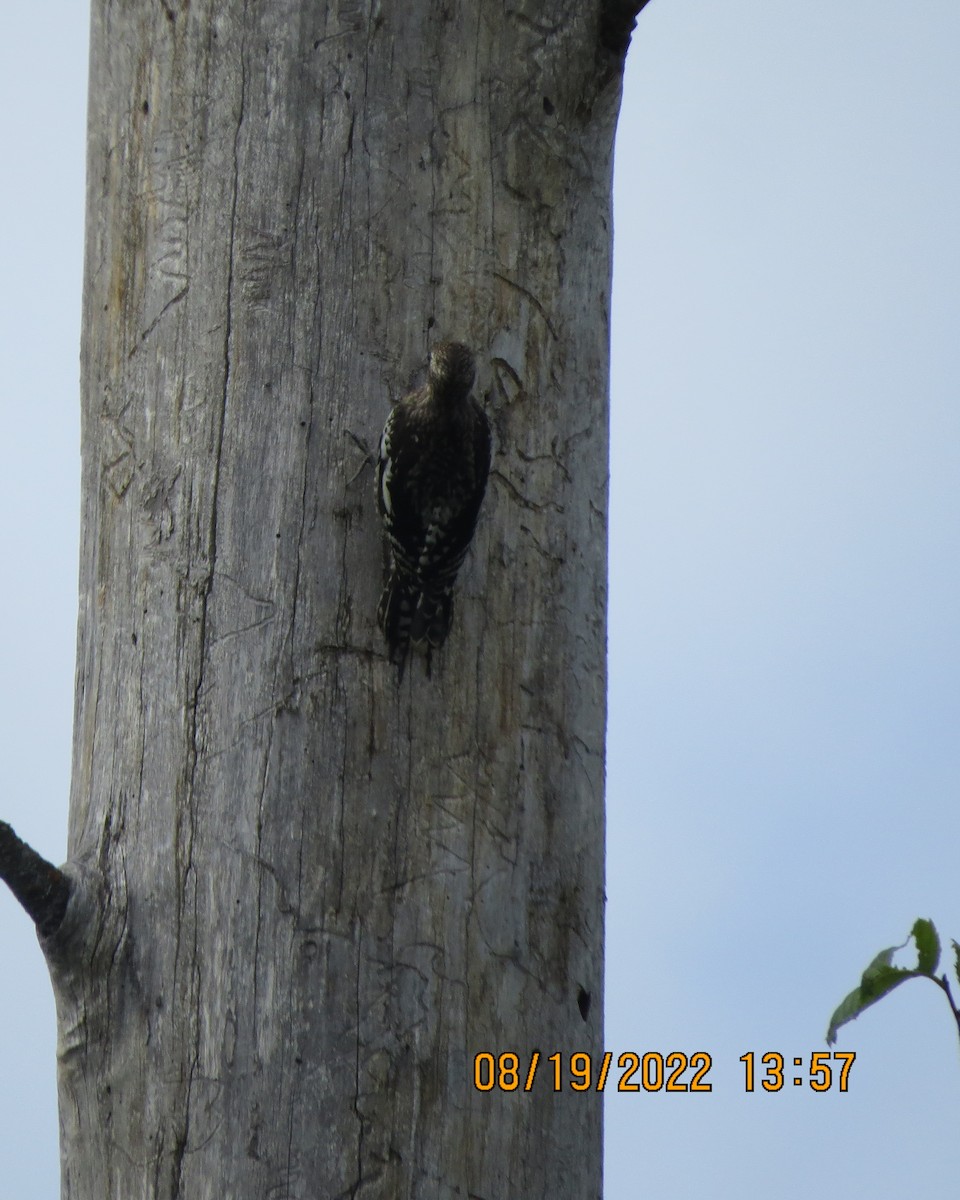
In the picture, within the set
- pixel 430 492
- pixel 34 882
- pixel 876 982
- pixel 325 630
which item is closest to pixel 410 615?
pixel 325 630

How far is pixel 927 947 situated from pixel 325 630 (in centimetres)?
126

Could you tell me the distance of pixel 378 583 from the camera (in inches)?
104

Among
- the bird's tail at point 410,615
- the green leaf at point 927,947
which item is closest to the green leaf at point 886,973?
the green leaf at point 927,947

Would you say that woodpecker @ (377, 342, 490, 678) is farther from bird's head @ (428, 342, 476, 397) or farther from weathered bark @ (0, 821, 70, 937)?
weathered bark @ (0, 821, 70, 937)

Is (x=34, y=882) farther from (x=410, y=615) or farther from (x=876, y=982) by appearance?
(x=876, y=982)

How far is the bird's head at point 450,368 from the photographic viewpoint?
274 cm

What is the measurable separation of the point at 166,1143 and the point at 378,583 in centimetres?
95

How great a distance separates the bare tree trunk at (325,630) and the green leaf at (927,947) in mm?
1066

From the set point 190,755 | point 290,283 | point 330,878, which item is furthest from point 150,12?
point 330,878

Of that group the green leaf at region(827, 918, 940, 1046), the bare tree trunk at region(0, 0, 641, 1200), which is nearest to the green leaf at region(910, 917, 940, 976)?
the green leaf at region(827, 918, 940, 1046)

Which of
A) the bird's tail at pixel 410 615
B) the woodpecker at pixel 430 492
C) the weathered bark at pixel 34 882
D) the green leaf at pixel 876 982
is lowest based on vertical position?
the green leaf at pixel 876 982

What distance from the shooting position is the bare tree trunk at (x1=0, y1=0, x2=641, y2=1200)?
2449 millimetres

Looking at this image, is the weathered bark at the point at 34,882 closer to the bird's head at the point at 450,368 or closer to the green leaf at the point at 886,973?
the bird's head at the point at 450,368

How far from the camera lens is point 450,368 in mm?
2744
